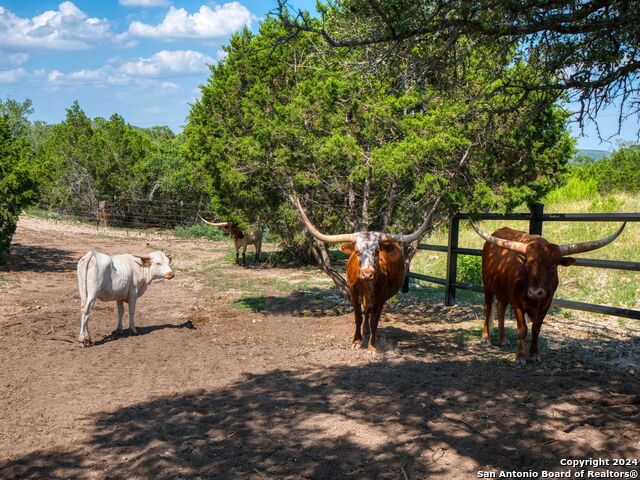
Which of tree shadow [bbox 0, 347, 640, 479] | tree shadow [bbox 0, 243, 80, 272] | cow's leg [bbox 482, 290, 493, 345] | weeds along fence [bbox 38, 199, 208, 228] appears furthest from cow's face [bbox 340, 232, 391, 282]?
weeds along fence [bbox 38, 199, 208, 228]

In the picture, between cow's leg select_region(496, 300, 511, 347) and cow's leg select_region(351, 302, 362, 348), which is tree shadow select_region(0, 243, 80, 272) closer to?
cow's leg select_region(351, 302, 362, 348)

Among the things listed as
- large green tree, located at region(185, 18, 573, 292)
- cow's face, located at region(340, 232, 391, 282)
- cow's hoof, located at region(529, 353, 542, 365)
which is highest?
large green tree, located at region(185, 18, 573, 292)

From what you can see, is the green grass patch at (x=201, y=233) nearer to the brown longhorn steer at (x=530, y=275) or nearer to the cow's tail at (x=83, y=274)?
the cow's tail at (x=83, y=274)

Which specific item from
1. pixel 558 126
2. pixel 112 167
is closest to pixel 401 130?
pixel 558 126

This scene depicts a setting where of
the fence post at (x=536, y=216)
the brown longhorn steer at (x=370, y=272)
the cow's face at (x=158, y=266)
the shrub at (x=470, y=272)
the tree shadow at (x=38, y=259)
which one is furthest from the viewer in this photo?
the tree shadow at (x=38, y=259)

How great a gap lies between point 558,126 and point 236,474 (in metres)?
7.49

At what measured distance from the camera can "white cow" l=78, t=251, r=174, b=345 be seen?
24.5 ft

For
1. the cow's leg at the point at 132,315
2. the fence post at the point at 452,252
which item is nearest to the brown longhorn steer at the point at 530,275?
the fence post at the point at 452,252

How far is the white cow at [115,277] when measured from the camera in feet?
24.5

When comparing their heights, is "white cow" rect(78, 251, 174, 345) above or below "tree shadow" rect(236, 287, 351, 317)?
above

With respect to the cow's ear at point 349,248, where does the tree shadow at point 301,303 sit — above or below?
below

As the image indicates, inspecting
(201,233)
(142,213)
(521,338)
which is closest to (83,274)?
(521,338)

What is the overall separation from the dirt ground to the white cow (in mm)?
456

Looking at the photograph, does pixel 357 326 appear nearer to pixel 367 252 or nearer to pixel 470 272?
pixel 367 252
